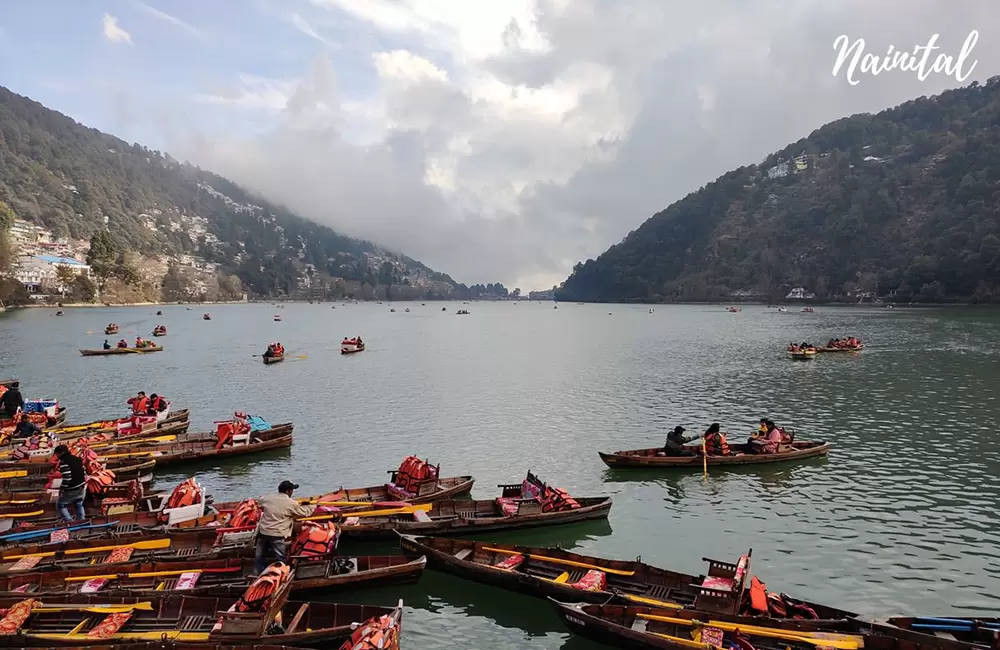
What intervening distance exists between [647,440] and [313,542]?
25121 mm

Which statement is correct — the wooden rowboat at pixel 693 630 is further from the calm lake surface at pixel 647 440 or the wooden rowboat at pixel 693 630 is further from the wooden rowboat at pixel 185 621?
the wooden rowboat at pixel 185 621

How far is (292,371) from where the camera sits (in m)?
69.9

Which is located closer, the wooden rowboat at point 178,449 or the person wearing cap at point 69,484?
the person wearing cap at point 69,484

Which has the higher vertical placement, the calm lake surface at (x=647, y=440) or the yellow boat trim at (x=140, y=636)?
the yellow boat trim at (x=140, y=636)

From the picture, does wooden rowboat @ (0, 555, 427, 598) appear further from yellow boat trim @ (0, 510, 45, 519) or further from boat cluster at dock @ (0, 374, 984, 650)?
yellow boat trim @ (0, 510, 45, 519)

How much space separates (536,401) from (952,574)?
34.2 meters

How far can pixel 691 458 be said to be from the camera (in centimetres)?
3083

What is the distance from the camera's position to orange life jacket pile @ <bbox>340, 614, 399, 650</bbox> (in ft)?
41.7

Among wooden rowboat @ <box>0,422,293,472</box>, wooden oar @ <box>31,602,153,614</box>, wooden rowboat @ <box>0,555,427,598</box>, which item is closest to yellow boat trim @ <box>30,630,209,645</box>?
wooden oar @ <box>31,602,153,614</box>

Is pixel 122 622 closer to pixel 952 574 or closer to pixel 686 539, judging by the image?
pixel 686 539

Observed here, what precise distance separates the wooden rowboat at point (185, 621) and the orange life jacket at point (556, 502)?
28.3 ft

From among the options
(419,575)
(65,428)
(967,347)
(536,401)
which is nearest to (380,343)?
(536,401)

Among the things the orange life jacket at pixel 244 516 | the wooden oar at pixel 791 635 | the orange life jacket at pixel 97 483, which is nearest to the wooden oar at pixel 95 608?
the orange life jacket at pixel 244 516

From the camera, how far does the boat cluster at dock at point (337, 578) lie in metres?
13.7
